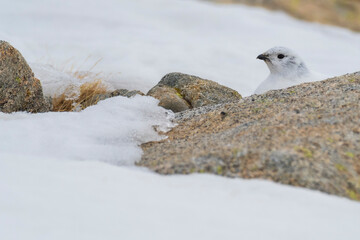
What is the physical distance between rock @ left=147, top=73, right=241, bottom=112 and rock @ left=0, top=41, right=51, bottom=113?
1.00 metres

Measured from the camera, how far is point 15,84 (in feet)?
12.9

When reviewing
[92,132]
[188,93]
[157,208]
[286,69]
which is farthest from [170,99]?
[157,208]

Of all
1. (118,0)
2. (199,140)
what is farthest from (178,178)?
(118,0)

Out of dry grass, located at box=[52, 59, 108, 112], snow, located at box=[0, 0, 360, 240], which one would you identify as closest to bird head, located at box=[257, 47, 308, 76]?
snow, located at box=[0, 0, 360, 240]

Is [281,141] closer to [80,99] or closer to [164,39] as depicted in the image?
[80,99]

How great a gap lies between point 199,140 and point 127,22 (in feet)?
26.5

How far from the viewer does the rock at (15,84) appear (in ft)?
12.6

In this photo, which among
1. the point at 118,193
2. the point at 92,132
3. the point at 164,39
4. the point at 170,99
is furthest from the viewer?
the point at 164,39

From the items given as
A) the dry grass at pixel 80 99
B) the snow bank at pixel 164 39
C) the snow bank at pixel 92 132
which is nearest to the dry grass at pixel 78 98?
A: the dry grass at pixel 80 99

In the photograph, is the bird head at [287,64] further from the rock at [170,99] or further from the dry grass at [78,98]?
the dry grass at [78,98]

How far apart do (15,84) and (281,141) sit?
2260 mm

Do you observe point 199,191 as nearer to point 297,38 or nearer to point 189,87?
point 189,87

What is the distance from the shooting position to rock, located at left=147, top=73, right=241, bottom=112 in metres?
4.39

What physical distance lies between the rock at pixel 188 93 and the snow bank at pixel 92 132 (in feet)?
2.74
